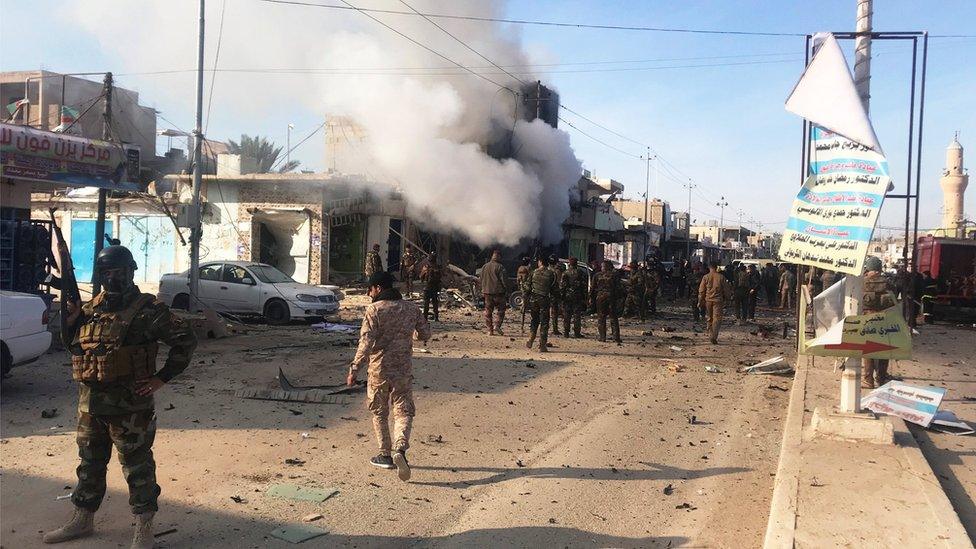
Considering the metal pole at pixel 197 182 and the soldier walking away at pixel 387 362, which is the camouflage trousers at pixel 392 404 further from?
the metal pole at pixel 197 182

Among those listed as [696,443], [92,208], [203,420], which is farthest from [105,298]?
[92,208]

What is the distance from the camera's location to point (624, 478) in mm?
4879

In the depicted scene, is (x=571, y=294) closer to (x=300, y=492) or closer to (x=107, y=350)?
(x=300, y=492)

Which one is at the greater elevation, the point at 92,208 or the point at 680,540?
the point at 92,208

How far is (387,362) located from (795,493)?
273 cm

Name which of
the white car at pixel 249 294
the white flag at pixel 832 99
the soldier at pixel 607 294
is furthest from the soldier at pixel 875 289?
the white car at pixel 249 294

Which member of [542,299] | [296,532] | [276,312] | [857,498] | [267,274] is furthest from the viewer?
[267,274]

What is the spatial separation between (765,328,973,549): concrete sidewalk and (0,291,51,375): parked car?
684 cm

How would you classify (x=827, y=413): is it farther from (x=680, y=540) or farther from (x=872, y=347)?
(x=680, y=540)

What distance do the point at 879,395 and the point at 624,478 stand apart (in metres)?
2.90

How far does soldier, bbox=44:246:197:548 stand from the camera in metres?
3.34

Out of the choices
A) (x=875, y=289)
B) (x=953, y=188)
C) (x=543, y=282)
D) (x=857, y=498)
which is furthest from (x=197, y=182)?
(x=953, y=188)

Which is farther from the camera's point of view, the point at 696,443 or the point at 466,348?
the point at 466,348

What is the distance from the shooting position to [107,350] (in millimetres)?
3328
